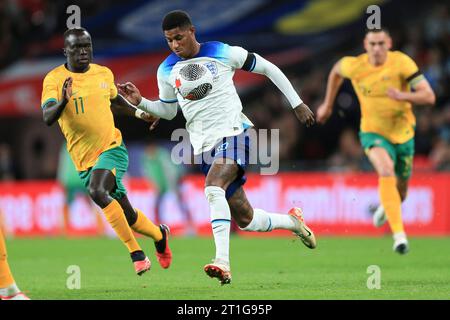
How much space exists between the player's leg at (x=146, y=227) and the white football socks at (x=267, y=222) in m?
1.28

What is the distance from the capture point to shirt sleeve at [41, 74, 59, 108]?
10.1m

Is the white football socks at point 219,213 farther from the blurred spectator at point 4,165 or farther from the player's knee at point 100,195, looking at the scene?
the blurred spectator at point 4,165

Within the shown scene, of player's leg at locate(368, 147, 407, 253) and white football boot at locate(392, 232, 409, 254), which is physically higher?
player's leg at locate(368, 147, 407, 253)

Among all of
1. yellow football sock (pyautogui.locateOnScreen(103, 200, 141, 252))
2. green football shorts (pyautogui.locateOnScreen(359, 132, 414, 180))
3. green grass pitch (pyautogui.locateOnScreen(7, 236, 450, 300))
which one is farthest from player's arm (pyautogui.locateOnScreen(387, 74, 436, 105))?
yellow football sock (pyautogui.locateOnScreen(103, 200, 141, 252))

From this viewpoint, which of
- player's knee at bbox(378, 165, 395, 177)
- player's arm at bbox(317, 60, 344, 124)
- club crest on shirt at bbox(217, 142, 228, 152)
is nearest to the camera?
club crest on shirt at bbox(217, 142, 228, 152)

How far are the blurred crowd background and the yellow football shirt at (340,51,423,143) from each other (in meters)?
7.47

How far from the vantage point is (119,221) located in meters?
10.4

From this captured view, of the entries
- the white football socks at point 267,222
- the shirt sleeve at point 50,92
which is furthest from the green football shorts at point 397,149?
the shirt sleeve at point 50,92

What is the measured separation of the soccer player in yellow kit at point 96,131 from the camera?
1045cm

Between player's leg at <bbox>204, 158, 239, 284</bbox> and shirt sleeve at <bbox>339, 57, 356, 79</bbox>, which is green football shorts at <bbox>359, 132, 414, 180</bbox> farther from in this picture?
player's leg at <bbox>204, 158, 239, 284</bbox>

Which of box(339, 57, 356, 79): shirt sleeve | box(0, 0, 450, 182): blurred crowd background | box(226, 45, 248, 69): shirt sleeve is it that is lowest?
box(226, 45, 248, 69): shirt sleeve
